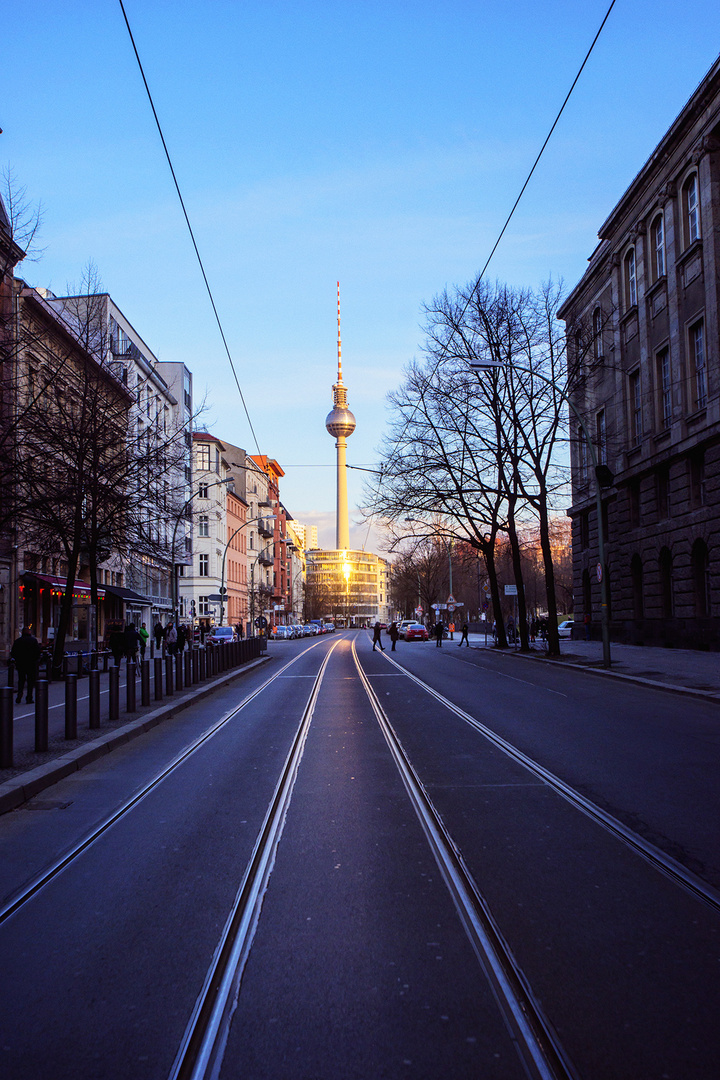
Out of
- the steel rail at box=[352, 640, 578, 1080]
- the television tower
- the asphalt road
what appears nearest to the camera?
the steel rail at box=[352, 640, 578, 1080]

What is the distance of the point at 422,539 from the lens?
37.6 metres

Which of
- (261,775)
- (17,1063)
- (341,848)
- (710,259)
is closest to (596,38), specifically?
(261,775)

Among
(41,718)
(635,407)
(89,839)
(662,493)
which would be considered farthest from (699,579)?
(89,839)

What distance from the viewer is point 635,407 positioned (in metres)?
37.5

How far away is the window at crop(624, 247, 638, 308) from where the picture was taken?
3732 cm

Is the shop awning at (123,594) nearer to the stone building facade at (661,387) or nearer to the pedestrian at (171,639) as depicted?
the pedestrian at (171,639)

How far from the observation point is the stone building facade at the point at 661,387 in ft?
95.5

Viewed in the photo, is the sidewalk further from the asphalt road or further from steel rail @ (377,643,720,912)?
the asphalt road

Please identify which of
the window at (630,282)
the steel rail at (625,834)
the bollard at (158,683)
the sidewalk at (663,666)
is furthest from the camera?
the window at (630,282)

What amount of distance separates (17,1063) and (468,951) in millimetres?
1964

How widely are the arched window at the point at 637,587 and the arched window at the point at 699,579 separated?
665cm

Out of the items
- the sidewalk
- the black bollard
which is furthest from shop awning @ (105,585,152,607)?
the black bollard

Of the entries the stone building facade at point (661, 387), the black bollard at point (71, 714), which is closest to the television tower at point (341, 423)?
the stone building facade at point (661, 387)

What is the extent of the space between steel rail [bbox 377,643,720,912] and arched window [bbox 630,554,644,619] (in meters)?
27.8
